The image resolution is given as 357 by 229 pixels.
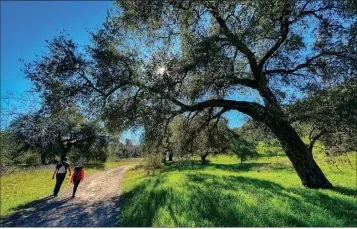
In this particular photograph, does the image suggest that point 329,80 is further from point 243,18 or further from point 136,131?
point 136,131

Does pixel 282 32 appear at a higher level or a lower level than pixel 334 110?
higher

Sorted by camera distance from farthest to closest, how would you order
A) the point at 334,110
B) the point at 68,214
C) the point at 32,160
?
the point at 32,160 → the point at 68,214 → the point at 334,110

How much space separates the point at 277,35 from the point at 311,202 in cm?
796

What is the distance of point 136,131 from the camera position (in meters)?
16.0

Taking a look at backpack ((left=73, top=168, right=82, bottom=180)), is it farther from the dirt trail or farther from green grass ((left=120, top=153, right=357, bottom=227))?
green grass ((left=120, top=153, right=357, bottom=227))

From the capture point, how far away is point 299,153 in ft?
49.0

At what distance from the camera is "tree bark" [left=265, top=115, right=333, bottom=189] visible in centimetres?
1435

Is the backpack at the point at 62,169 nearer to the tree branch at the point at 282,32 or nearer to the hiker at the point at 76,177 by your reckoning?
the hiker at the point at 76,177

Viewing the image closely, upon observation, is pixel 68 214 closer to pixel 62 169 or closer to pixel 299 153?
pixel 62 169

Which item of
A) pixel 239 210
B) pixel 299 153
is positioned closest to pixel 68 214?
pixel 239 210

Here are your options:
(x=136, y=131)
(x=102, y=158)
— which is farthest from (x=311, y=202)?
(x=102, y=158)

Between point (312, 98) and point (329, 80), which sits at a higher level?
point (329, 80)

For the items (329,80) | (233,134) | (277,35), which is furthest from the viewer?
(233,134)

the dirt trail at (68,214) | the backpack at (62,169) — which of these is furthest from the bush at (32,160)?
the dirt trail at (68,214)
